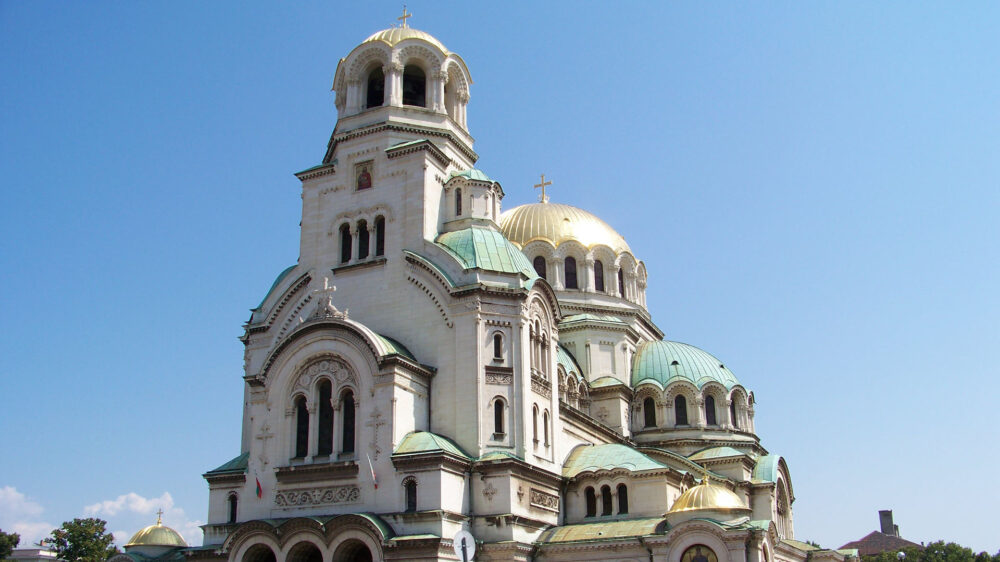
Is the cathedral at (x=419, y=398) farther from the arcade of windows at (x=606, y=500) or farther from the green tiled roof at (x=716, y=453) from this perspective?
the green tiled roof at (x=716, y=453)

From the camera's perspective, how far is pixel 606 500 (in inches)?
1351

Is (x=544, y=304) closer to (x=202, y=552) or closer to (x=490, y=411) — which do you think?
A: (x=490, y=411)

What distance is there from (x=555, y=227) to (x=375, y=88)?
13535 millimetres

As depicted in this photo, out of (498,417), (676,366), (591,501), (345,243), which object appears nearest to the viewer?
(498,417)

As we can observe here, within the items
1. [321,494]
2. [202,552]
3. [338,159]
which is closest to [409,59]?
[338,159]

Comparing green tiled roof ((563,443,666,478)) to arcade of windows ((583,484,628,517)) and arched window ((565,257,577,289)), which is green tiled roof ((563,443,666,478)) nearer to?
arcade of windows ((583,484,628,517))

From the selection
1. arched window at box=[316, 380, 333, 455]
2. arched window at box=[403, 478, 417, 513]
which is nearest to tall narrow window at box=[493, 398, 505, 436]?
arched window at box=[403, 478, 417, 513]

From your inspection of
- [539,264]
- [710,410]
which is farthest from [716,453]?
[539,264]

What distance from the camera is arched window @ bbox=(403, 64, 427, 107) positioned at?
129 ft

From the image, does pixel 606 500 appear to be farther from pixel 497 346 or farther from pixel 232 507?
pixel 232 507

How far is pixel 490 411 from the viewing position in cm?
3191

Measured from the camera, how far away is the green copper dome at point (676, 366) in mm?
46531

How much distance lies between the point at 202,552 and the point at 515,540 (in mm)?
11314

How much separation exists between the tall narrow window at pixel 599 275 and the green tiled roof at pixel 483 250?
43.7ft
